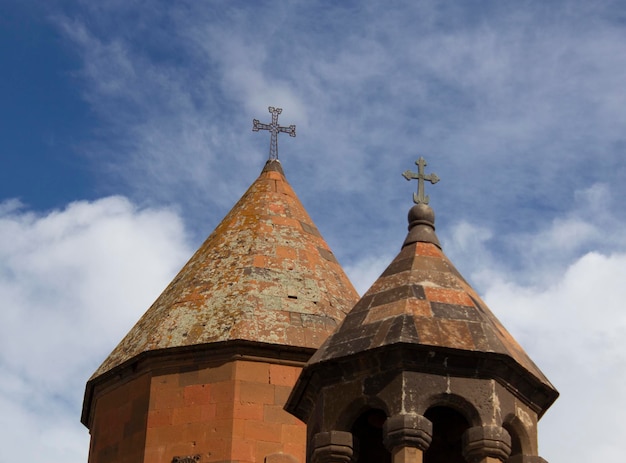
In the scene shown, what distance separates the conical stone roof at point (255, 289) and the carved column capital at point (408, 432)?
3379 millimetres

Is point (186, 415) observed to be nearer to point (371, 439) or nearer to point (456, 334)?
point (371, 439)

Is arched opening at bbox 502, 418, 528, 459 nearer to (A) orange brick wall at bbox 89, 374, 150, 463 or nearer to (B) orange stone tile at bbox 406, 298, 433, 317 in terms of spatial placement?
(B) orange stone tile at bbox 406, 298, 433, 317

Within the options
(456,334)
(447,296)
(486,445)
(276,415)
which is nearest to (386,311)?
(447,296)

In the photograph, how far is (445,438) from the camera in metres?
13.1

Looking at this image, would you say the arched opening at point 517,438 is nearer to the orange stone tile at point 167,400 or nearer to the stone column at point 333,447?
the stone column at point 333,447

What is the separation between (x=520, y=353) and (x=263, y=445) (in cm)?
313

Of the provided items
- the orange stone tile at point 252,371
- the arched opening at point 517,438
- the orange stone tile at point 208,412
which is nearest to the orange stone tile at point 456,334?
the arched opening at point 517,438

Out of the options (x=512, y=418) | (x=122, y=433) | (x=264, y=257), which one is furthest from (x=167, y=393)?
(x=512, y=418)

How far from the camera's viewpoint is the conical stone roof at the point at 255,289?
47.6 feet

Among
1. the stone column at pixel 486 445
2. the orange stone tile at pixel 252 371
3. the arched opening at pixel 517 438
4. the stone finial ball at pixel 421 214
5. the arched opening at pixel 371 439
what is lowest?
the stone column at pixel 486 445

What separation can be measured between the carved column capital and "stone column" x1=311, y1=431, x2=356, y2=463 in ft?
1.68

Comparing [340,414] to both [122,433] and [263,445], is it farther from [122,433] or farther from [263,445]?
[122,433]

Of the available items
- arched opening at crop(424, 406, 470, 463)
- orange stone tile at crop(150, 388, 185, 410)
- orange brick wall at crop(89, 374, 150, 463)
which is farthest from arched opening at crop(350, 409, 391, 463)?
orange brick wall at crop(89, 374, 150, 463)

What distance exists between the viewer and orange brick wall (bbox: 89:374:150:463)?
46.8ft
